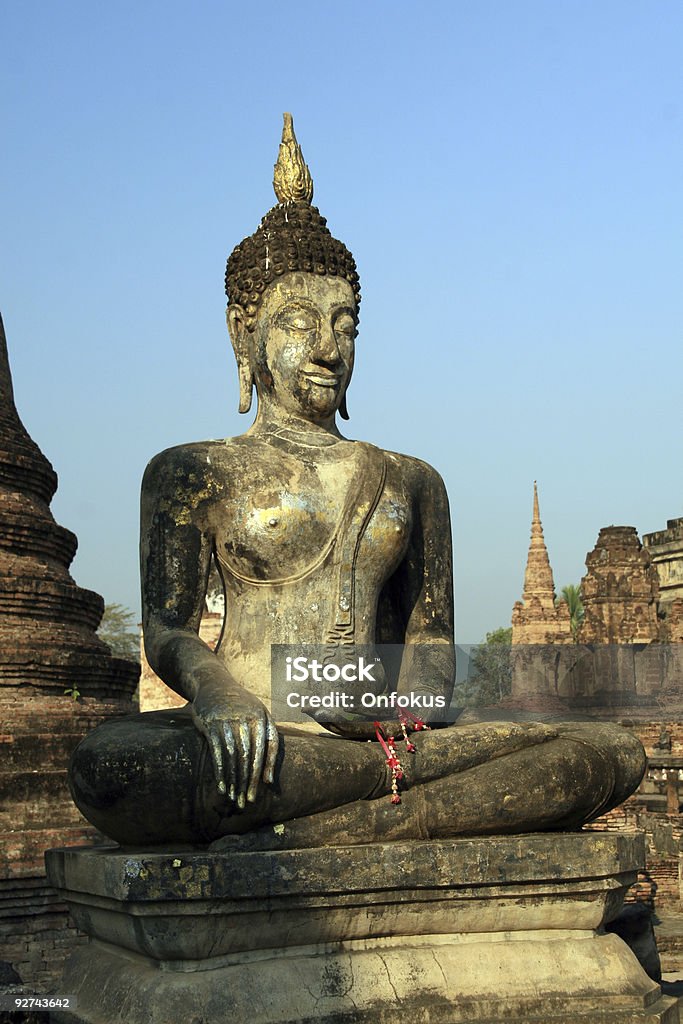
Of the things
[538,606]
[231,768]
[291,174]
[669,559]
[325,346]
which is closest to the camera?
[231,768]

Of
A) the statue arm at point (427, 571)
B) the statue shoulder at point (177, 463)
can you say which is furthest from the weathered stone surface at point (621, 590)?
the statue shoulder at point (177, 463)

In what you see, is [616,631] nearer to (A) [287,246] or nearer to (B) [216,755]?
(A) [287,246]

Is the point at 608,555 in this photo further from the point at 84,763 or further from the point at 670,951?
the point at 84,763

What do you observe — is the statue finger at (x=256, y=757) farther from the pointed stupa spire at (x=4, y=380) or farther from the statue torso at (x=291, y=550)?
the pointed stupa spire at (x=4, y=380)

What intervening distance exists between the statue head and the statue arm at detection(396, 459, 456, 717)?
530 millimetres

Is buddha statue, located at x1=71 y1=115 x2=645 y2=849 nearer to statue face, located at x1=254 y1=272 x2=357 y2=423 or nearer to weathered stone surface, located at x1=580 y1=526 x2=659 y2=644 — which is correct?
statue face, located at x1=254 y1=272 x2=357 y2=423

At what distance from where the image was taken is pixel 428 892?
417 centimetres

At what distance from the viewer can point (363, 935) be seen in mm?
4164

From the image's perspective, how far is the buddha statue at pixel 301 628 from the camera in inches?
163

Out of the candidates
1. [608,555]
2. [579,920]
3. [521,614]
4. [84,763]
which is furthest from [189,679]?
[521,614]

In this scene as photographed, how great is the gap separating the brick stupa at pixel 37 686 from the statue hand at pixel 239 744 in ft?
24.9

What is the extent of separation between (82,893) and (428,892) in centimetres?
108

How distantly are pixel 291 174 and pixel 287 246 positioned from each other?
0.35m

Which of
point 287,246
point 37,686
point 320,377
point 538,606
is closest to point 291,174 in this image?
point 287,246
